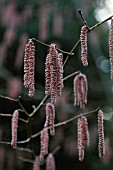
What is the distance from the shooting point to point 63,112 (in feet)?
10.2

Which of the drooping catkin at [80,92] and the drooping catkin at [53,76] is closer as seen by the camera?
the drooping catkin at [53,76]

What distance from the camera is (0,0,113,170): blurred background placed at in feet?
9.93

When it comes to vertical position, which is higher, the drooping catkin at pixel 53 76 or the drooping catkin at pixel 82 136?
the drooping catkin at pixel 53 76

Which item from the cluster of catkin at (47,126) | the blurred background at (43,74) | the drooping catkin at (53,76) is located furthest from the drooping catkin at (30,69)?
the blurred background at (43,74)

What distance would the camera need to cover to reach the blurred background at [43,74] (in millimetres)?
3025

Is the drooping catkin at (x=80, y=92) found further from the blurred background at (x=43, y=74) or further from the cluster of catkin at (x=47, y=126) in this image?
the blurred background at (x=43, y=74)

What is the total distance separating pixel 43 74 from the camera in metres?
3.52

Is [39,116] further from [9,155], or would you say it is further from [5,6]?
[5,6]

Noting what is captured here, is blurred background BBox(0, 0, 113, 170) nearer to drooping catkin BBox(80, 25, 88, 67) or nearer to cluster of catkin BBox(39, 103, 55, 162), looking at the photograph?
cluster of catkin BBox(39, 103, 55, 162)

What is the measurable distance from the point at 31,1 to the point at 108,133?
4.27 feet

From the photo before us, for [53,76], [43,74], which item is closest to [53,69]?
[53,76]

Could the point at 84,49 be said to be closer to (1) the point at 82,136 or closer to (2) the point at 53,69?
(2) the point at 53,69

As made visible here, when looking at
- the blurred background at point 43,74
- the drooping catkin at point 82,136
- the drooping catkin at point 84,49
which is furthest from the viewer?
the blurred background at point 43,74

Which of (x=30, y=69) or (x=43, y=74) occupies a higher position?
(x=43, y=74)
